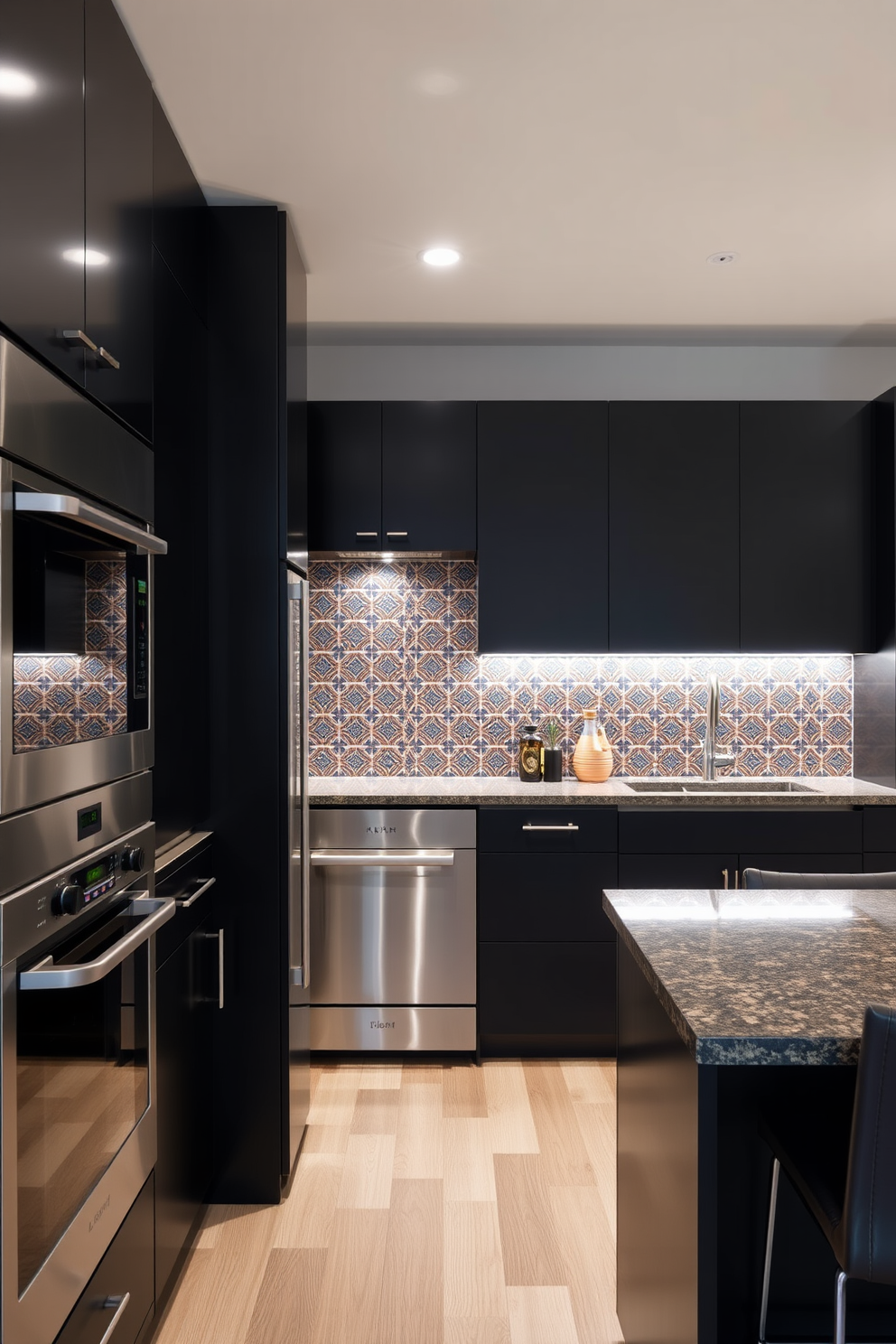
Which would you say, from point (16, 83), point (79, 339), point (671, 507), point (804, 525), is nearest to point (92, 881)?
point (79, 339)

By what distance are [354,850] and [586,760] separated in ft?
3.22

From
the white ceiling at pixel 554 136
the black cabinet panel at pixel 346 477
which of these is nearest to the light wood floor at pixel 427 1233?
the black cabinet panel at pixel 346 477

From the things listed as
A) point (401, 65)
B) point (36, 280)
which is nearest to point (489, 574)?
point (401, 65)

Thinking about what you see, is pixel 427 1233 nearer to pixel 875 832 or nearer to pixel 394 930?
pixel 394 930

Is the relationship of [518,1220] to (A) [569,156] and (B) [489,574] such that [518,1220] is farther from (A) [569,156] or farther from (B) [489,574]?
(A) [569,156]

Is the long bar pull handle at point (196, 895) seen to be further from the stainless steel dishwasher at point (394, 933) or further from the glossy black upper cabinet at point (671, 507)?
the glossy black upper cabinet at point (671, 507)

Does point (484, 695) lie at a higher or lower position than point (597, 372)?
lower

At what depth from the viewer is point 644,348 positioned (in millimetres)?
4000

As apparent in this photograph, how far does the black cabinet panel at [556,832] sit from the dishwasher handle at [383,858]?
0.51 feet

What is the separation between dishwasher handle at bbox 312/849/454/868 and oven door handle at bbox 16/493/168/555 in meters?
1.80

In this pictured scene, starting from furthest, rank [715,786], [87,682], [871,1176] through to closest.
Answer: [715,786] < [87,682] < [871,1176]

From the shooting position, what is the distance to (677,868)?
11.1ft

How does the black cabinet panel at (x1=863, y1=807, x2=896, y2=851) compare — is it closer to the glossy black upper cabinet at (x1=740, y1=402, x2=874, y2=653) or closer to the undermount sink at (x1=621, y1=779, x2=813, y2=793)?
the undermount sink at (x1=621, y1=779, x2=813, y2=793)

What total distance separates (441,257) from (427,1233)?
9.20ft
